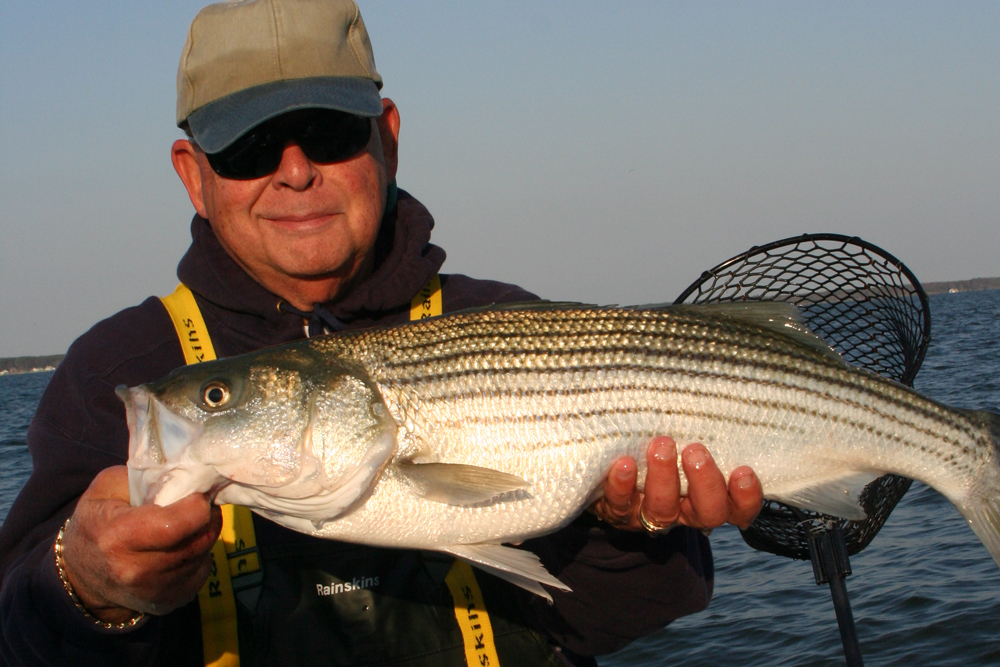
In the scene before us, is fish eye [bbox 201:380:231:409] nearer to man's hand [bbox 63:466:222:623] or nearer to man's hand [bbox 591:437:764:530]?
man's hand [bbox 63:466:222:623]

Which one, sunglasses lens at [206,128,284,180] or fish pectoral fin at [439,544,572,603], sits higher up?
sunglasses lens at [206,128,284,180]

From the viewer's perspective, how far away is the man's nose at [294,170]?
3.49 meters

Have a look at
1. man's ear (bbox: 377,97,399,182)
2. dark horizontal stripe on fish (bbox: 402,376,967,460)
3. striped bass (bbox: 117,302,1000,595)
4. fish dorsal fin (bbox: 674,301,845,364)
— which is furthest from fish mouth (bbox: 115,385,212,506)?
fish dorsal fin (bbox: 674,301,845,364)

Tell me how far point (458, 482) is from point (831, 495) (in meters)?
1.47

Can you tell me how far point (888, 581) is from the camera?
28.8ft

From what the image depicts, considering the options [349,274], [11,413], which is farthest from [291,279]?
[11,413]

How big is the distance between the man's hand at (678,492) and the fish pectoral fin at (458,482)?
46cm

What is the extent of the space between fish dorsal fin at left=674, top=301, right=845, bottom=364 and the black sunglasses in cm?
158

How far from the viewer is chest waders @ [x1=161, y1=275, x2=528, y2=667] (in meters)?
3.16

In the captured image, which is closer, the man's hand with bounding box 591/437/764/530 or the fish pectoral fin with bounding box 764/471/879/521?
the man's hand with bounding box 591/437/764/530

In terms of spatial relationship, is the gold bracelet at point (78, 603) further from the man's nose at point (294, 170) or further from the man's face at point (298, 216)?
the man's nose at point (294, 170)

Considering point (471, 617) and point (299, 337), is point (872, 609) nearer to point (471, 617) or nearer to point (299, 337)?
point (471, 617)

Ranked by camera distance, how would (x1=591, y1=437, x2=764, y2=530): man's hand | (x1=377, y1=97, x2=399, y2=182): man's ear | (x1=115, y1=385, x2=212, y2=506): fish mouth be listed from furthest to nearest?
(x1=377, y1=97, x2=399, y2=182): man's ear
(x1=591, y1=437, x2=764, y2=530): man's hand
(x1=115, y1=385, x2=212, y2=506): fish mouth

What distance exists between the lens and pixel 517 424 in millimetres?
3078
